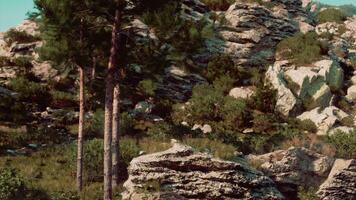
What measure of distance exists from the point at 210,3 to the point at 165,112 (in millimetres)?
20248

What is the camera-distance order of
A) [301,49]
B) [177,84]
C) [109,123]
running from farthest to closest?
[301,49] → [177,84] → [109,123]

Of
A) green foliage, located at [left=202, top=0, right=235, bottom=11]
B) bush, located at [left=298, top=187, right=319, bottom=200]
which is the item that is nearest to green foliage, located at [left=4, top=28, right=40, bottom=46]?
green foliage, located at [left=202, top=0, right=235, bottom=11]

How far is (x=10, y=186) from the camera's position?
17.3 meters

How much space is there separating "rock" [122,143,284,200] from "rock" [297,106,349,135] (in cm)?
1467

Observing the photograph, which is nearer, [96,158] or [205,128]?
[96,158]

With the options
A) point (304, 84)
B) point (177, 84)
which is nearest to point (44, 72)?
point (177, 84)

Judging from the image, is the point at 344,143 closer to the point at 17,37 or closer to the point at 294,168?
the point at 294,168

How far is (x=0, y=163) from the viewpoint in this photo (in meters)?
22.3

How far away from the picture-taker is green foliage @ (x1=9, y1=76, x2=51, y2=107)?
107 feet

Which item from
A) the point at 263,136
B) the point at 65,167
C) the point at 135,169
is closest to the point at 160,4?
the point at 135,169

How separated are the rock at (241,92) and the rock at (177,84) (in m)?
2.71

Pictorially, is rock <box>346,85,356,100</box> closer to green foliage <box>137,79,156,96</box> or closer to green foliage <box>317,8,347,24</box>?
green foliage <box>137,79,156,96</box>

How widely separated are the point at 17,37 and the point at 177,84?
44.3 ft

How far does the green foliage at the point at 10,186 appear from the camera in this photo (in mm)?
17062
